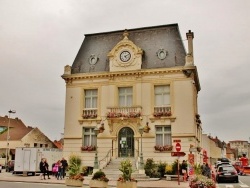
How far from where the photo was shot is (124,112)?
32.0m

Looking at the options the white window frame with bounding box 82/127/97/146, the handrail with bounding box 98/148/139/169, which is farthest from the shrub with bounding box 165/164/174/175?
the white window frame with bounding box 82/127/97/146

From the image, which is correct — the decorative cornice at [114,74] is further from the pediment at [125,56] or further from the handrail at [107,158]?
the handrail at [107,158]

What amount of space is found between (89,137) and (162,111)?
7486mm

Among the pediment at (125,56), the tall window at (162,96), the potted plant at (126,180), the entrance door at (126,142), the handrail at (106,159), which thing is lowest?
the potted plant at (126,180)

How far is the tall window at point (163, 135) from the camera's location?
31.1 metres

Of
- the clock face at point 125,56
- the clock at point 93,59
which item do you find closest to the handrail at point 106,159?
the clock face at point 125,56

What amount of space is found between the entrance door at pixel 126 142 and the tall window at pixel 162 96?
3.57 metres

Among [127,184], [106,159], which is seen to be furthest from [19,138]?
[127,184]

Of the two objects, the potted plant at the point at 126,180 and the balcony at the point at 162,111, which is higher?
the balcony at the point at 162,111

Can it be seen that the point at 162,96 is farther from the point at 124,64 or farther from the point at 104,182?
the point at 104,182

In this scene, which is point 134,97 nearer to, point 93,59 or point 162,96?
point 162,96

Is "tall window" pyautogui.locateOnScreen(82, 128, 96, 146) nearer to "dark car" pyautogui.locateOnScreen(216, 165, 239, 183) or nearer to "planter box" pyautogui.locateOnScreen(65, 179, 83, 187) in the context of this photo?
"planter box" pyautogui.locateOnScreen(65, 179, 83, 187)

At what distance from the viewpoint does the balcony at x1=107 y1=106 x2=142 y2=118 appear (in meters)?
31.6

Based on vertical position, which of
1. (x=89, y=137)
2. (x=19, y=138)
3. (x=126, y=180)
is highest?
(x=19, y=138)
